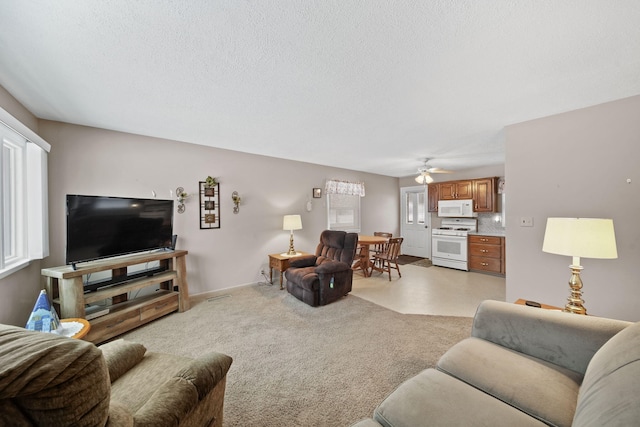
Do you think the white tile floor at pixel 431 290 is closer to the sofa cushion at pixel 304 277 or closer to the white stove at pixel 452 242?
the white stove at pixel 452 242

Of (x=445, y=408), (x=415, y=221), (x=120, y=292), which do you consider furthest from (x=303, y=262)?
(x=415, y=221)

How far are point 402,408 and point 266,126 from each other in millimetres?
2833

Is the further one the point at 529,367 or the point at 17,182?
the point at 17,182

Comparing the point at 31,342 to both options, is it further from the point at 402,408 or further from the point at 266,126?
the point at 266,126

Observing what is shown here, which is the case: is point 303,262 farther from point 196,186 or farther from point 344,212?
point 344,212

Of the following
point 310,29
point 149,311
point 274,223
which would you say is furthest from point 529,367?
point 274,223

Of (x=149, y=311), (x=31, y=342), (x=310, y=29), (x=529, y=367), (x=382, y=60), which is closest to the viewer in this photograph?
(x=31, y=342)

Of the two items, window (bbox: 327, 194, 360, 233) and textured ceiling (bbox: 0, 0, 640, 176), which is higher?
textured ceiling (bbox: 0, 0, 640, 176)

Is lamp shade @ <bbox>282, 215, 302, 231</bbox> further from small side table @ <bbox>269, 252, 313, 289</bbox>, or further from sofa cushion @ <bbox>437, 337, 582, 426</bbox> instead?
sofa cushion @ <bbox>437, 337, 582, 426</bbox>

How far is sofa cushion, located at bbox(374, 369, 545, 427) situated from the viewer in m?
0.97

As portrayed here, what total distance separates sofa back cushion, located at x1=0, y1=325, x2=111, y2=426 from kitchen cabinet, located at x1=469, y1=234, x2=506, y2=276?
5.88m

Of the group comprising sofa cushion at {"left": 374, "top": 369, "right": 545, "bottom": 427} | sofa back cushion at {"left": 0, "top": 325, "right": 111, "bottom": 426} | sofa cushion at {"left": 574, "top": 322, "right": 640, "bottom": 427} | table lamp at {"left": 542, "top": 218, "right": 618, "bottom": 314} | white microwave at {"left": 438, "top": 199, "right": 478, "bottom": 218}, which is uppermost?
white microwave at {"left": 438, "top": 199, "right": 478, "bottom": 218}

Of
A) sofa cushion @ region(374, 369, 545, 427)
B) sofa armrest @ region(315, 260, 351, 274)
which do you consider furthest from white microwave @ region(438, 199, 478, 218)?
sofa cushion @ region(374, 369, 545, 427)

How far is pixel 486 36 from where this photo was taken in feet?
4.77
